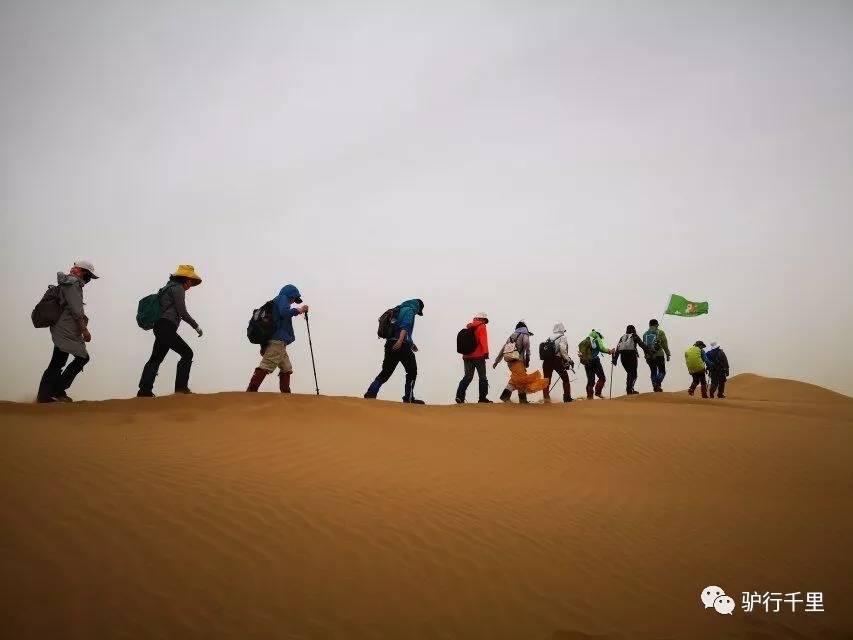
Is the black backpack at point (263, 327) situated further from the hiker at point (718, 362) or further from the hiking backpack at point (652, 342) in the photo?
the hiker at point (718, 362)

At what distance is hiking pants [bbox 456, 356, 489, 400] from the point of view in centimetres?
1226

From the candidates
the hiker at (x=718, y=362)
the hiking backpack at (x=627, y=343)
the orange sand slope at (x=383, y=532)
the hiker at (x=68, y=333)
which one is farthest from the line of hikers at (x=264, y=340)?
the hiker at (x=718, y=362)

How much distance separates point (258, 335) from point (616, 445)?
22.3 ft

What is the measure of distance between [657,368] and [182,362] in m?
14.5

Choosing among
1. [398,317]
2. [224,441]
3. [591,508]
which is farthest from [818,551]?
[398,317]

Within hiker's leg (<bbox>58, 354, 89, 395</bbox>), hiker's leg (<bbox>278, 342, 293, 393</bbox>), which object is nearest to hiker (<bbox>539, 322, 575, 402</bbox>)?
hiker's leg (<bbox>278, 342, 293, 393</bbox>)

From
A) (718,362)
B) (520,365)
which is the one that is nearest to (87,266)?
(520,365)

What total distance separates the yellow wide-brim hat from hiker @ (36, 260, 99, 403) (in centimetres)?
130

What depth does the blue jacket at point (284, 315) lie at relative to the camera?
360 inches

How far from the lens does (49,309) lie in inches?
312

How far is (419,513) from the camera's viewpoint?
4.52 m

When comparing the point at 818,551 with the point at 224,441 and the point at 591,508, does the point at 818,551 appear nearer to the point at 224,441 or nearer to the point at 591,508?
the point at 591,508

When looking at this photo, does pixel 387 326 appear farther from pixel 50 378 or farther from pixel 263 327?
pixel 50 378

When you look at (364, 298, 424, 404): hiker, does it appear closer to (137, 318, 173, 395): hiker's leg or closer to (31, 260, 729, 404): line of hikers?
(31, 260, 729, 404): line of hikers
